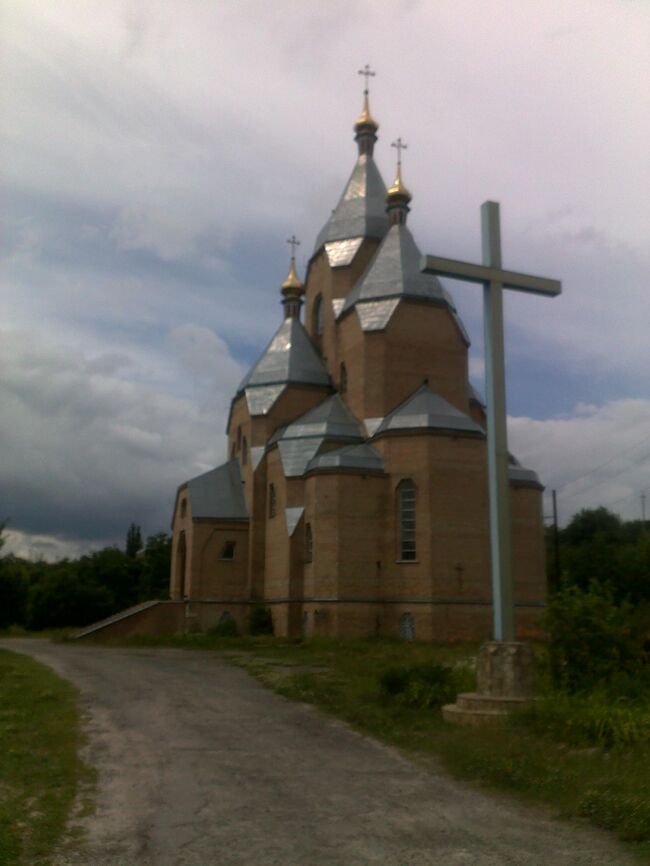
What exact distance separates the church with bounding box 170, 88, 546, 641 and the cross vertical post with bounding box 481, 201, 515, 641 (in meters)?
11.6

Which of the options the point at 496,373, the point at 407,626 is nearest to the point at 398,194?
the point at 407,626

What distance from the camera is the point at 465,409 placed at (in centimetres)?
3053

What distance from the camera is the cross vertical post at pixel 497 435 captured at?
36.9ft

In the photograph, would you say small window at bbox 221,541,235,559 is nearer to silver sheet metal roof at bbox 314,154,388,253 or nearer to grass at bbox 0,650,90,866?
silver sheet metal roof at bbox 314,154,388,253

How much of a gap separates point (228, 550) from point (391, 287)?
37.7 ft

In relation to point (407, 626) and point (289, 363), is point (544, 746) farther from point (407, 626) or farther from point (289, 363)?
point (289, 363)

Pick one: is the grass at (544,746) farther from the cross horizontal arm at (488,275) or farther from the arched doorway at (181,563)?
the arched doorway at (181,563)

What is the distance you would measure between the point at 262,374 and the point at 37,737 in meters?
25.1

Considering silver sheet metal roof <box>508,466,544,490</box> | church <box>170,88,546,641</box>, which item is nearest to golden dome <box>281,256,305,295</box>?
church <box>170,88,546,641</box>

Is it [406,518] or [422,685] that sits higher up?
[406,518]

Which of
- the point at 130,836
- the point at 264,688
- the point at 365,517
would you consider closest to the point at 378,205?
the point at 365,517

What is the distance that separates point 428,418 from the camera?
2709cm

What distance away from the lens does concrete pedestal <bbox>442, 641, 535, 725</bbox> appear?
34.2 feet

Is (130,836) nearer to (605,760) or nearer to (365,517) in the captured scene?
(605,760)
